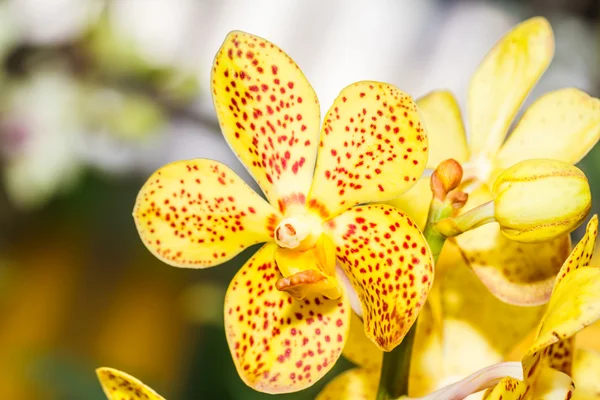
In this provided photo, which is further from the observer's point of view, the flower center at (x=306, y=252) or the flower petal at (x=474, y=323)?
the flower petal at (x=474, y=323)

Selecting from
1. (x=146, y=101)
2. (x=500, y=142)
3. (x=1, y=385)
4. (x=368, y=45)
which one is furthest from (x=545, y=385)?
(x=368, y=45)

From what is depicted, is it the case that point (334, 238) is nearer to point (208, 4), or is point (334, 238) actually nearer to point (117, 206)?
point (117, 206)

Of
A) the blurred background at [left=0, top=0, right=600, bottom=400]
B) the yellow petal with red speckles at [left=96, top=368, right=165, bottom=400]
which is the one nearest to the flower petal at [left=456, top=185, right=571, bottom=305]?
the yellow petal with red speckles at [left=96, top=368, right=165, bottom=400]

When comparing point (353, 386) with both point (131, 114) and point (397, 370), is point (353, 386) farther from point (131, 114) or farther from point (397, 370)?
point (131, 114)

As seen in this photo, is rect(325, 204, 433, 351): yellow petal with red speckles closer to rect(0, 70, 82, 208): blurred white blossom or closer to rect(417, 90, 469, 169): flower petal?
rect(417, 90, 469, 169): flower petal

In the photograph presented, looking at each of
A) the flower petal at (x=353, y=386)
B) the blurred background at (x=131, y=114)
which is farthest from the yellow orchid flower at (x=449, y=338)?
the blurred background at (x=131, y=114)

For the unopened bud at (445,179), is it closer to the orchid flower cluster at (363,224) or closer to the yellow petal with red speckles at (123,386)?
the orchid flower cluster at (363,224)

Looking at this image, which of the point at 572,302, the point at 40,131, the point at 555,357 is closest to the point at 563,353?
the point at 555,357

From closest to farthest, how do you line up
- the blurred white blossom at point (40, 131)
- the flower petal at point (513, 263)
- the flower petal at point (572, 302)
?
the flower petal at point (572, 302)
the flower petal at point (513, 263)
the blurred white blossom at point (40, 131)
